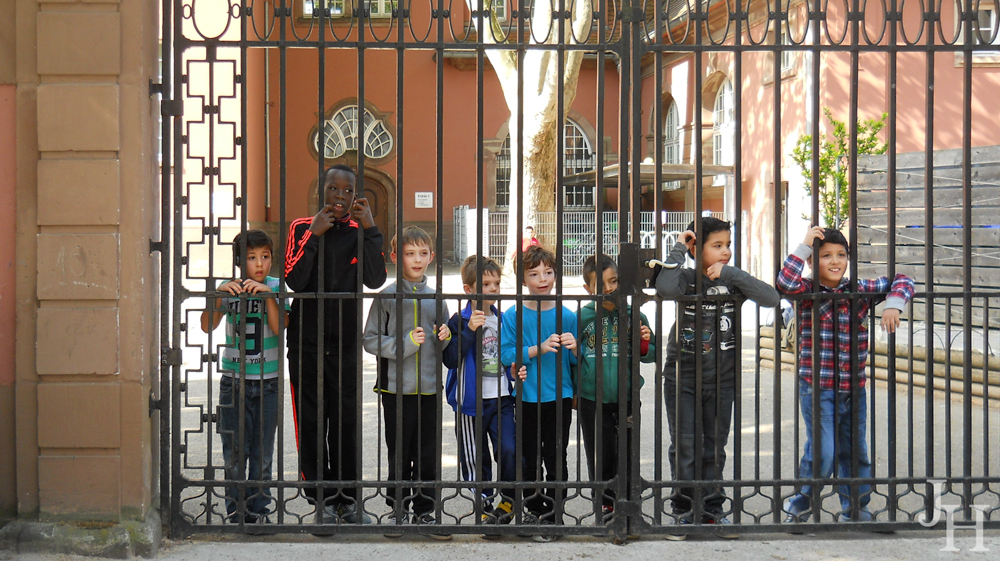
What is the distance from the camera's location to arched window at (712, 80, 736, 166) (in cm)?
2073

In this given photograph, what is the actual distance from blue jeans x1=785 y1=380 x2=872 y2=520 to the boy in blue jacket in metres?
1.37

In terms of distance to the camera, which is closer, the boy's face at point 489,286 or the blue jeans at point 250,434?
the blue jeans at point 250,434

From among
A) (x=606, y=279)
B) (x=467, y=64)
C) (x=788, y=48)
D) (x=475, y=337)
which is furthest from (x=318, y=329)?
(x=467, y=64)

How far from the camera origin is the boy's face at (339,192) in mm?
4059

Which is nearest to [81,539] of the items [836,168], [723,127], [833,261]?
[833,261]

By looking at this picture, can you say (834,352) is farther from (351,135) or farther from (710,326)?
(351,135)

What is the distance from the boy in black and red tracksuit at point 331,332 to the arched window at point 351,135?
68.8ft

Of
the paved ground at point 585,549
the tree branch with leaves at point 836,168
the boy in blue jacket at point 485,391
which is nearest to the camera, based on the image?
the paved ground at point 585,549

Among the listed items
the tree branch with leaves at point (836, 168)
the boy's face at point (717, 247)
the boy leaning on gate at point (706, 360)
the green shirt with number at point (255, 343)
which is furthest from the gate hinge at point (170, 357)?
the tree branch with leaves at point (836, 168)

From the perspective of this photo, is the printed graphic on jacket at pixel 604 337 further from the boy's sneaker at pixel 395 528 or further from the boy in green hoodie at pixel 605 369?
the boy's sneaker at pixel 395 528

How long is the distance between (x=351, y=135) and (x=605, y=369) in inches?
869

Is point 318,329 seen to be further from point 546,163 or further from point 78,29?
point 546,163

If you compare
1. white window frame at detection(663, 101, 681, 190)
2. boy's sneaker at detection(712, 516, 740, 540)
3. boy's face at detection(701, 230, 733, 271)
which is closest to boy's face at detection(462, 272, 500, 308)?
boy's face at detection(701, 230, 733, 271)

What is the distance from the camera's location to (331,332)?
13.8 feet
